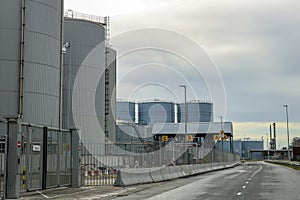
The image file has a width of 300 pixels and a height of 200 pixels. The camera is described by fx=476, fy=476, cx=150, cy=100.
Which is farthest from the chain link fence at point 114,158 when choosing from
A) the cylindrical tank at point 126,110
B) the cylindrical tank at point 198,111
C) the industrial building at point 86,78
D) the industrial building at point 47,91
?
the cylindrical tank at point 126,110

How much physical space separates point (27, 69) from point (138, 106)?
62133 millimetres

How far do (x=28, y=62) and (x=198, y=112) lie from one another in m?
52.4

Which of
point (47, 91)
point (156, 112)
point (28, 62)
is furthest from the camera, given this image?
point (156, 112)

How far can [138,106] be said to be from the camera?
9906 cm

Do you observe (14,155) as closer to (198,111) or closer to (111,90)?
(111,90)

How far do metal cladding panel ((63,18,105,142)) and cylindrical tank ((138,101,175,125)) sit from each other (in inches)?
1321

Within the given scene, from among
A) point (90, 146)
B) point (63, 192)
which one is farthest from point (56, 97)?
point (63, 192)

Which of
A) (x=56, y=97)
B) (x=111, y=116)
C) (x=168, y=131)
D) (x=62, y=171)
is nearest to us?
(x=62, y=171)

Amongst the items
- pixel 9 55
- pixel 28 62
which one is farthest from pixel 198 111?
pixel 9 55

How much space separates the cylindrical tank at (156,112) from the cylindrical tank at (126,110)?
164cm

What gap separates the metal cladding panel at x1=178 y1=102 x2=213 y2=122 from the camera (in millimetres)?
85125

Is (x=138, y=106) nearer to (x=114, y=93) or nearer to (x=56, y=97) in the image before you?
(x=114, y=93)

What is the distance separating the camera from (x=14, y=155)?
18250mm

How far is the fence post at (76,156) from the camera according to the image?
947 inches
